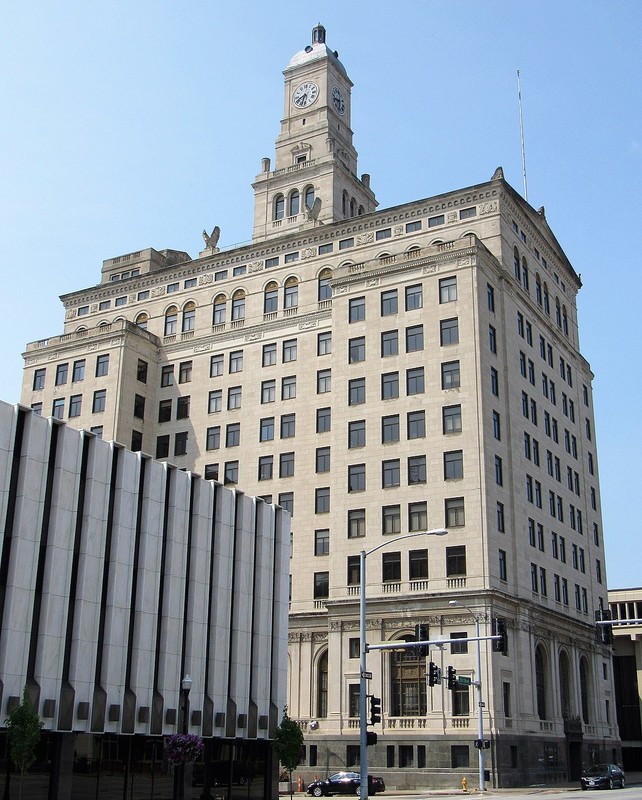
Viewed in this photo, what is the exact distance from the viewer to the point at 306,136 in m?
98.9

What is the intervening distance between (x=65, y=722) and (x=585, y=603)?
2250 inches

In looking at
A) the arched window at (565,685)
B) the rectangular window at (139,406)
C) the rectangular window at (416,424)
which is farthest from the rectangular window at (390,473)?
the rectangular window at (139,406)

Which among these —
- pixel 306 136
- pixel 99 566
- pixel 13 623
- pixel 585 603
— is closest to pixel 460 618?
pixel 585 603

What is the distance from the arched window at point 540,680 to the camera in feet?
234

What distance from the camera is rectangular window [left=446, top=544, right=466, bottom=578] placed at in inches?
2638

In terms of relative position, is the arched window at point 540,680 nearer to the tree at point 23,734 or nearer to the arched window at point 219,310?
the arched window at point 219,310

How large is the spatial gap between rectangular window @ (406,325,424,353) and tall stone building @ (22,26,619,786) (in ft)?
0.56

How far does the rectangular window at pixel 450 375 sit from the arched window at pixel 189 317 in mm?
27600

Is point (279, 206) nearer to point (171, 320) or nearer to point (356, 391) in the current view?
point (171, 320)

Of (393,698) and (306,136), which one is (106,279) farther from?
(393,698)

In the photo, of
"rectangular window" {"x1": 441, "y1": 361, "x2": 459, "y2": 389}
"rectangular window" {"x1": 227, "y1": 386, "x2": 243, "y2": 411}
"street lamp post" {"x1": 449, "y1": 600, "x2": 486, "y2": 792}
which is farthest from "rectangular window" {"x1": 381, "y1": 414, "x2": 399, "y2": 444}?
"rectangular window" {"x1": 227, "y1": 386, "x2": 243, "y2": 411}

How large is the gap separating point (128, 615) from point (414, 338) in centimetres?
3824

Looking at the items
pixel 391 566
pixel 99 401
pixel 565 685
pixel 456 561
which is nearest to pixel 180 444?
pixel 99 401

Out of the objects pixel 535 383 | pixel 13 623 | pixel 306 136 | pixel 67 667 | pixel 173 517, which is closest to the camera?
pixel 13 623
